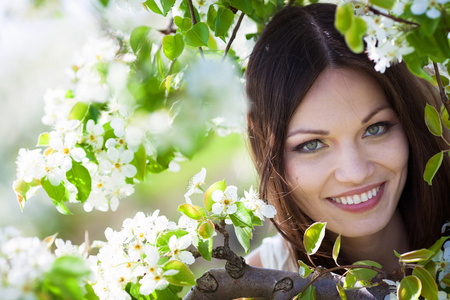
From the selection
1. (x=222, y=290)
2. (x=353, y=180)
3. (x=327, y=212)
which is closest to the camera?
(x=222, y=290)

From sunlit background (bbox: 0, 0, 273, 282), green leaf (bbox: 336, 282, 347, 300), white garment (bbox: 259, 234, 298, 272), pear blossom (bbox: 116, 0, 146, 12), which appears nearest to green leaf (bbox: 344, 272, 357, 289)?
green leaf (bbox: 336, 282, 347, 300)

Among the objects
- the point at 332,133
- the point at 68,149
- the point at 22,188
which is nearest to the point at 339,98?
the point at 332,133

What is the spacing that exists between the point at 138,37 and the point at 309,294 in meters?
0.61

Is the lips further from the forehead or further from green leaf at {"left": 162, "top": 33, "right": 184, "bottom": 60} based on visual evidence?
green leaf at {"left": 162, "top": 33, "right": 184, "bottom": 60}

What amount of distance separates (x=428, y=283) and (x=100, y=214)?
13.4 feet

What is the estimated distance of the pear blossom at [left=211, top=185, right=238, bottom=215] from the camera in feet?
3.18

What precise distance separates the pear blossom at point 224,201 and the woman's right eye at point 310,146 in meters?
0.29

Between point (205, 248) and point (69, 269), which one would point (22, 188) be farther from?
point (69, 269)

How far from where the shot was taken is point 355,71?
1214 millimetres

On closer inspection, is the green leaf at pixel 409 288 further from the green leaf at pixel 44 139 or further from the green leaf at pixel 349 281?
the green leaf at pixel 44 139

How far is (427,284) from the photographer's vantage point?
0.85 metres

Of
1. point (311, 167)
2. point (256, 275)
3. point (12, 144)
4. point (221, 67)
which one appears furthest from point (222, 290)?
point (12, 144)

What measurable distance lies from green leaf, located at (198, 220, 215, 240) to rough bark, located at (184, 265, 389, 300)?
0.37 feet

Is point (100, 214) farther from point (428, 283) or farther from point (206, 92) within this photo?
point (428, 283)
